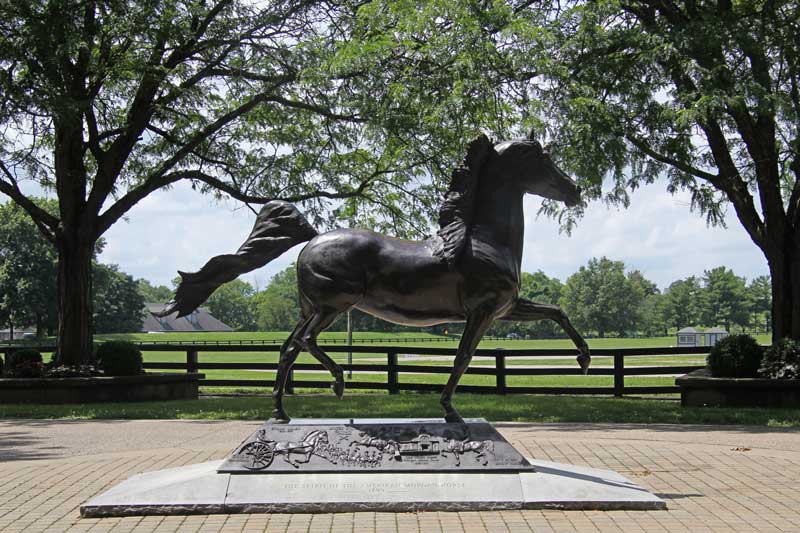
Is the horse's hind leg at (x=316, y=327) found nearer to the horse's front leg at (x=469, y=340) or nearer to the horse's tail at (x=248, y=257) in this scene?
the horse's tail at (x=248, y=257)

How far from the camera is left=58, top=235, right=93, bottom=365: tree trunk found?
19016 mm

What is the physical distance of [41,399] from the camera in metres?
17.7

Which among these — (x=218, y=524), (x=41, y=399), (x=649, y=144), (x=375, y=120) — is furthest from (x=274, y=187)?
(x=218, y=524)

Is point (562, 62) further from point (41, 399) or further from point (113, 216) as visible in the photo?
point (41, 399)

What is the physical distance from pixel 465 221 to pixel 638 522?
2.88 metres

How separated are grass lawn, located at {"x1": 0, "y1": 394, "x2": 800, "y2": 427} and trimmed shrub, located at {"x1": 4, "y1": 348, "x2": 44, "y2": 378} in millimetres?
1610

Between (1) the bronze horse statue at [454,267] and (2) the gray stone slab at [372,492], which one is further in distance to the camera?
(1) the bronze horse statue at [454,267]

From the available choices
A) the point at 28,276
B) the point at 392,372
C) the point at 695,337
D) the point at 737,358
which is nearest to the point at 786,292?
the point at 737,358

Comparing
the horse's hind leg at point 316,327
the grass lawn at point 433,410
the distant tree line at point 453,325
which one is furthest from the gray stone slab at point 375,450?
the distant tree line at point 453,325

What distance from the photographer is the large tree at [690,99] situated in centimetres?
1433

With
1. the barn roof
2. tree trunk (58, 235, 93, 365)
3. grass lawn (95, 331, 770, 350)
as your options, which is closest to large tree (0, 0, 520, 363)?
tree trunk (58, 235, 93, 365)

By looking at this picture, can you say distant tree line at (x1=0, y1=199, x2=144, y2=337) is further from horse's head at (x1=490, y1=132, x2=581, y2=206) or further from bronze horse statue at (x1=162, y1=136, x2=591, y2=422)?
horse's head at (x1=490, y1=132, x2=581, y2=206)

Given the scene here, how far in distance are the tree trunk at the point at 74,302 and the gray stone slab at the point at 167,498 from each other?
43.5ft

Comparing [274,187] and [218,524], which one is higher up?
[274,187]
